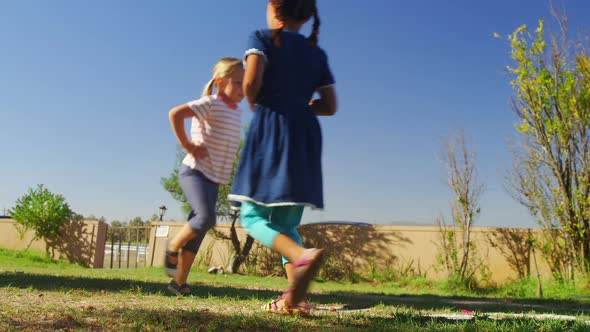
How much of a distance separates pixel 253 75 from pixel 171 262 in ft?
6.19

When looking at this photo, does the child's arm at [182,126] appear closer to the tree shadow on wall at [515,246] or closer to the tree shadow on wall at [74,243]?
the tree shadow on wall at [515,246]

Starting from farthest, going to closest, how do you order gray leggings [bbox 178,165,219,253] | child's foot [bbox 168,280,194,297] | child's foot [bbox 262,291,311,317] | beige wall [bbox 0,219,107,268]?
beige wall [bbox 0,219,107,268] < child's foot [bbox 168,280,194,297] < gray leggings [bbox 178,165,219,253] < child's foot [bbox 262,291,311,317]

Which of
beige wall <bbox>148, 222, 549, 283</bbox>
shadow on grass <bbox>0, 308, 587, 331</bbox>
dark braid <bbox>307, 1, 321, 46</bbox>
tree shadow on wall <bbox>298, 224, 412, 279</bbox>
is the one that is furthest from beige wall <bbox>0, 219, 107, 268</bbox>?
dark braid <bbox>307, 1, 321, 46</bbox>

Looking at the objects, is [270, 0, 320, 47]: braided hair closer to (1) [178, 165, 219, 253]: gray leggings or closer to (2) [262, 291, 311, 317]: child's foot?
(1) [178, 165, 219, 253]: gray leggings

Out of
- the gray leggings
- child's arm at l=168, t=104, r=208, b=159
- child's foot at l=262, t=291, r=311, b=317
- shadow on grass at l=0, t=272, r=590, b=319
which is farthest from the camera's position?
shadow on grass at l=0, t=272, r=590, b=319

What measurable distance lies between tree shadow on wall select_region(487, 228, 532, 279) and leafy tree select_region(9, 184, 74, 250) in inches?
572

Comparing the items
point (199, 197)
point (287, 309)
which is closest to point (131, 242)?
point (199, 197)

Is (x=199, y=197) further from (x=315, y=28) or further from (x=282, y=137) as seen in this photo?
(x=315, y=28)

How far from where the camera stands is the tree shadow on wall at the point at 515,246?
10523 mm

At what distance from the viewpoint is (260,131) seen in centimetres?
281

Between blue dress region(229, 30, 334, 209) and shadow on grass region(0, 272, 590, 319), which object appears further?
shadow on grass region(0, 272, 590, 319)

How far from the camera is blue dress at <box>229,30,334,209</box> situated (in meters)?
2.71

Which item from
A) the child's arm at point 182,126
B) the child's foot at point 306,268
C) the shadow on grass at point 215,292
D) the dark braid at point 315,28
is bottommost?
the shadow on grass at point 215,292

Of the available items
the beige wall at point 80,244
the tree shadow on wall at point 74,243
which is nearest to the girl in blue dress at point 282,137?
the beige wall at point 80,244
